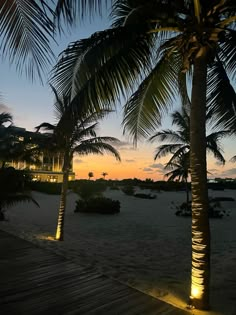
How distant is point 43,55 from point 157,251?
29.3ft

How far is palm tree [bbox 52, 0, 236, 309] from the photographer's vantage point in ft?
16.1

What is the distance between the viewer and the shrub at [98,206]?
21594 mm

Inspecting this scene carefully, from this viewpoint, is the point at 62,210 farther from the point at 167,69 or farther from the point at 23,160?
the point at 167,69

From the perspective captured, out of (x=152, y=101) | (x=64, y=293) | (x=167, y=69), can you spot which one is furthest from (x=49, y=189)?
(x=64, y=293)

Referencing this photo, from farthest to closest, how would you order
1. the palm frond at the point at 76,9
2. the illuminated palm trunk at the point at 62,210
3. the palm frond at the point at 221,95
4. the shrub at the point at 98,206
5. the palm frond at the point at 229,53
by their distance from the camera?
the shrub at the point at 98,206 < the illuminated palm trunk at the point at 62,210 < the palm frond at the point at 221,95 < the palm frond at the point at 229,53 < the palm frond at the point at 76,9

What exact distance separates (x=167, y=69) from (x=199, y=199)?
366cm

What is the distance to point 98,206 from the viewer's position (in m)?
21.6

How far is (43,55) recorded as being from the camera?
304cm

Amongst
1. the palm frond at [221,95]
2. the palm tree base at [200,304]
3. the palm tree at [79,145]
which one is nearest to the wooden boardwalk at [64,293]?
the palm tree base at [200,304]

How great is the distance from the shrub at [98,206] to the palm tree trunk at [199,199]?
55.3 feet

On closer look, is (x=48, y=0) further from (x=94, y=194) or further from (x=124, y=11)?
(x=94, y=194)

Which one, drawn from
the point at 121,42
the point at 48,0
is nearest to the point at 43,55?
the point at 48,0

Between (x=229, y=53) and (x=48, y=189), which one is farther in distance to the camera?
(x=48, y=189)

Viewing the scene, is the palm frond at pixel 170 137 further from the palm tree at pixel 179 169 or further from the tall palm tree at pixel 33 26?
the tall palm tree at pixel 33 26
